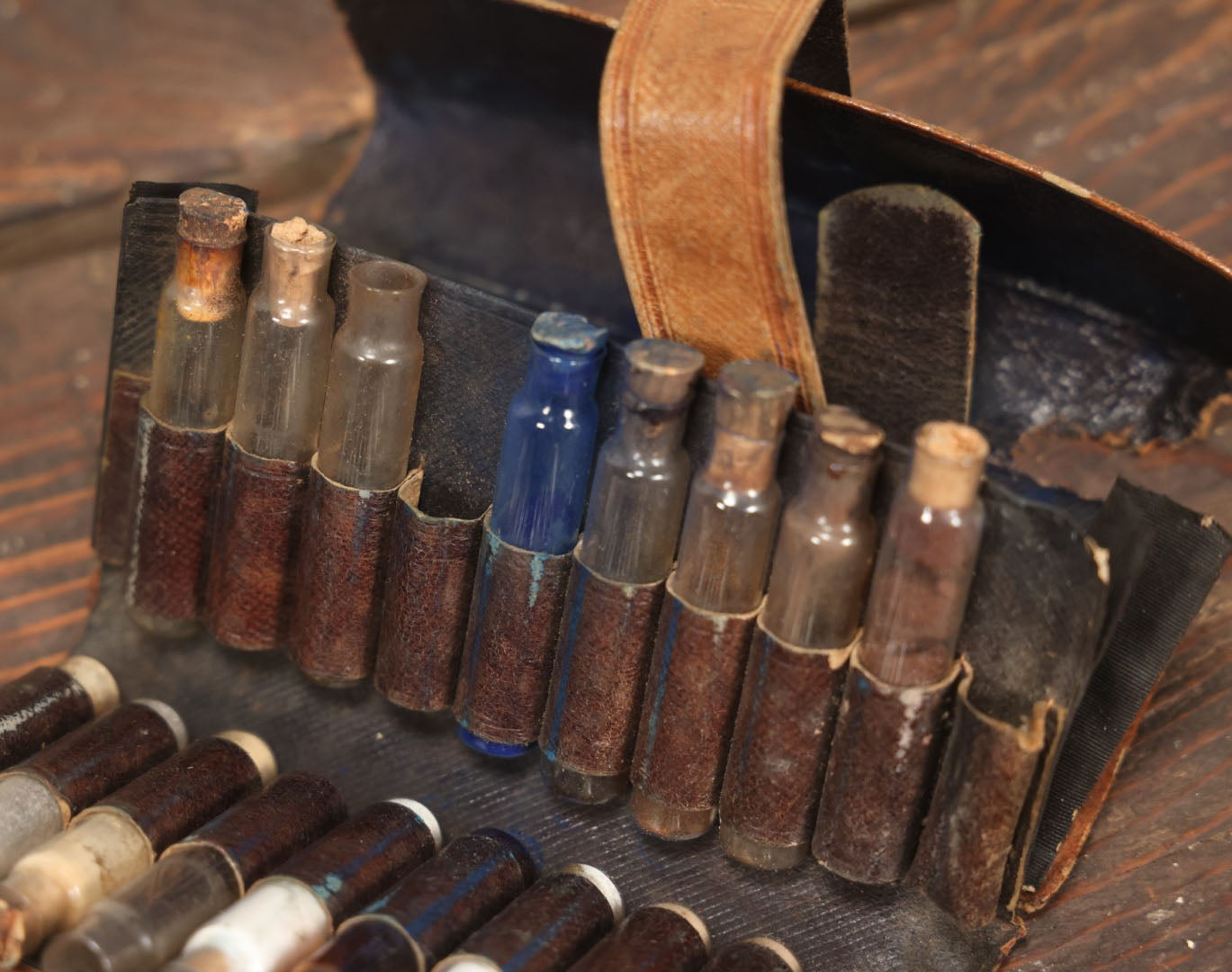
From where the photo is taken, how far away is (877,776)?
3.52 ft

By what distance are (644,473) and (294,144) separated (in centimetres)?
95

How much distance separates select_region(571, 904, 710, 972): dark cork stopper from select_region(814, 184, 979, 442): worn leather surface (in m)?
0.50

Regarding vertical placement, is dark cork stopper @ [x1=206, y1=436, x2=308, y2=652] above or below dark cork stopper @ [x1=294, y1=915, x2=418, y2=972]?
above

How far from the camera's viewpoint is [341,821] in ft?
4.10

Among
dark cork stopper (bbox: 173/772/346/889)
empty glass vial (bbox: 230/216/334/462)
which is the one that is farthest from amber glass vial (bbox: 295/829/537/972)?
empty glass vial (bbox: 230/216/334/462)

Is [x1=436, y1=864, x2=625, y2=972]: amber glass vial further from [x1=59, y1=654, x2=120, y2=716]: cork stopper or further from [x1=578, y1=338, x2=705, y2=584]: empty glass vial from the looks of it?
[x1=59, y1=654, x2=120, y2=716]: cork stopper

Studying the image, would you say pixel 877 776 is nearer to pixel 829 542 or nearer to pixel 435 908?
pixel 829 542

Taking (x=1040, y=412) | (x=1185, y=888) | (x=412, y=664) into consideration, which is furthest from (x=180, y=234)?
(x=1185, y=888)

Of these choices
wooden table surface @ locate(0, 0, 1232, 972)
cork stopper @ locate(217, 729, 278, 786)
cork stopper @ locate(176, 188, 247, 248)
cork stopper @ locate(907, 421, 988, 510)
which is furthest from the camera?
wooden table surface @ locate(0, 0, 1232, 972)

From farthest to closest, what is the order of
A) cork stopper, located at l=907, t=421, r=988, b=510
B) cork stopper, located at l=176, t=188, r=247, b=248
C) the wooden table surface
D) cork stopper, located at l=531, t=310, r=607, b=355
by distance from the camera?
the wooden table surface, cork stopper, located at l=176, t=188, r=247, b=248, cork stopper, located at l=531, t=310, r=607, b=355, cork stopper, located at l=907, t=421, r=988, b=510

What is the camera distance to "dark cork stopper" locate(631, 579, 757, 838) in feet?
3.58

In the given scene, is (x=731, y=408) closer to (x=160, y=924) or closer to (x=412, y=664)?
(x=412, y=664)

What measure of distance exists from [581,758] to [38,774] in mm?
426

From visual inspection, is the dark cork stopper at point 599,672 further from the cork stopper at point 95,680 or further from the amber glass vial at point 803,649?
the cork stopper at point 95,680
